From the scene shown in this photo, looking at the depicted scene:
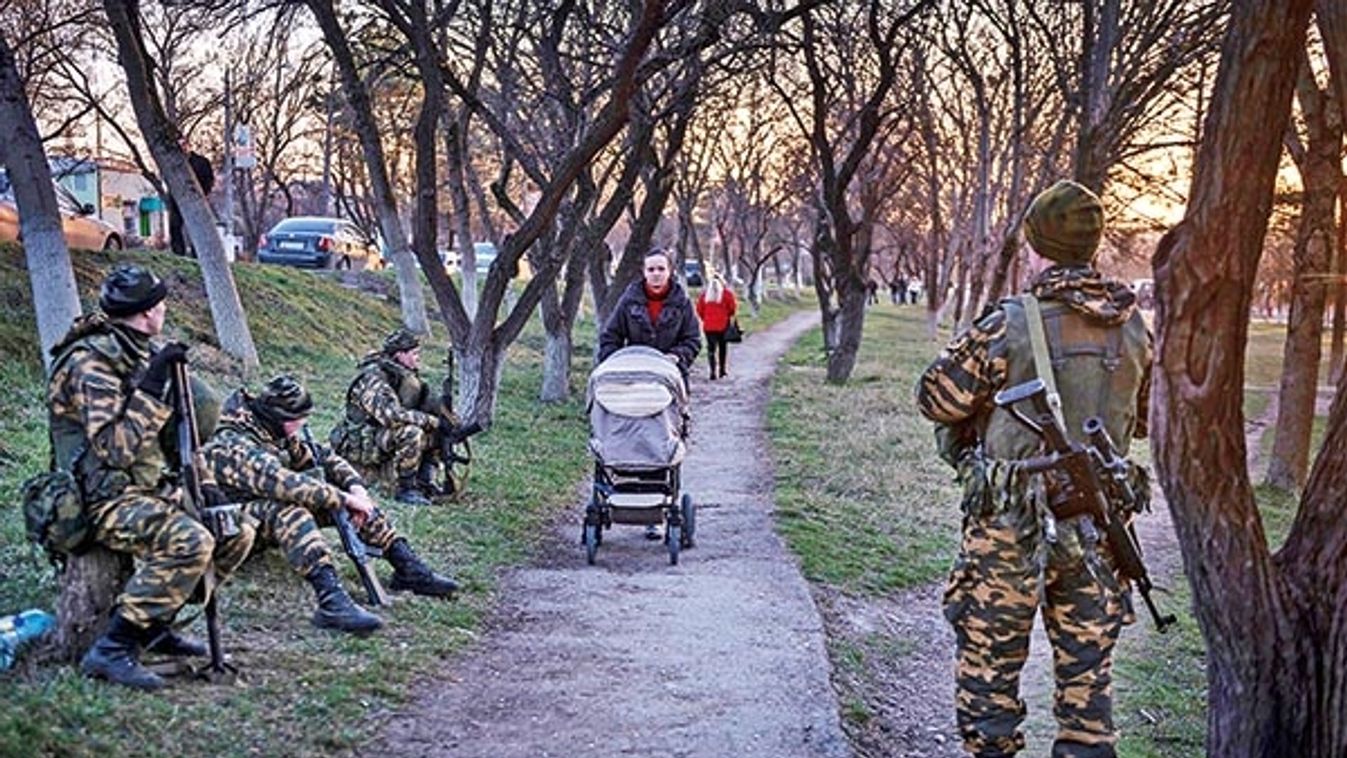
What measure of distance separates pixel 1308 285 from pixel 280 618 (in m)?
12.6

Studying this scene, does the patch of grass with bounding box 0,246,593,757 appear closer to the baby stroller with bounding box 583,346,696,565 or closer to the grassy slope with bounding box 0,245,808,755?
the grassy slope with bounding box 0,245,808,755

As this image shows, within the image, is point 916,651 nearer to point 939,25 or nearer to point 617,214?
point 617,214

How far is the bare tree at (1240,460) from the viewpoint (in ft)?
16.8

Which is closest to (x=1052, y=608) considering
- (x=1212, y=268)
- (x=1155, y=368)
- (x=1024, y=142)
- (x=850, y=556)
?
(x=1155, y=368)

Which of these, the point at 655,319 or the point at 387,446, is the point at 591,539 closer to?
the point at 655,319

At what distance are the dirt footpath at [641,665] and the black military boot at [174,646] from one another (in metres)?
0.95

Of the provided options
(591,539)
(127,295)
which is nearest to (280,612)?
(127,295)

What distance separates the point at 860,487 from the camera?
1351 cm

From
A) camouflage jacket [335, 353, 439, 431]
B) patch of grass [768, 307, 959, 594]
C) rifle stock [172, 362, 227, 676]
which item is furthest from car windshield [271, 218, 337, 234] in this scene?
rifle stock [172, 362, 227, 676]

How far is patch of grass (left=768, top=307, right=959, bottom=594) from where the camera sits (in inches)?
404

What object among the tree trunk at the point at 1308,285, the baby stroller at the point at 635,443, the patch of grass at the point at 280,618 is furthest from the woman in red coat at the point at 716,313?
the baby stroller at the point at 635,443

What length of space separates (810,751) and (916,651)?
8.76 feet

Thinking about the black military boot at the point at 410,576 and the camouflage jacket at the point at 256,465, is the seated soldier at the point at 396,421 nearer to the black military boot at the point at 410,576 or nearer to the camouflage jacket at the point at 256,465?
the black military boot at the point at 410,576

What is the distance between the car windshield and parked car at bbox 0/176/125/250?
1219cm
